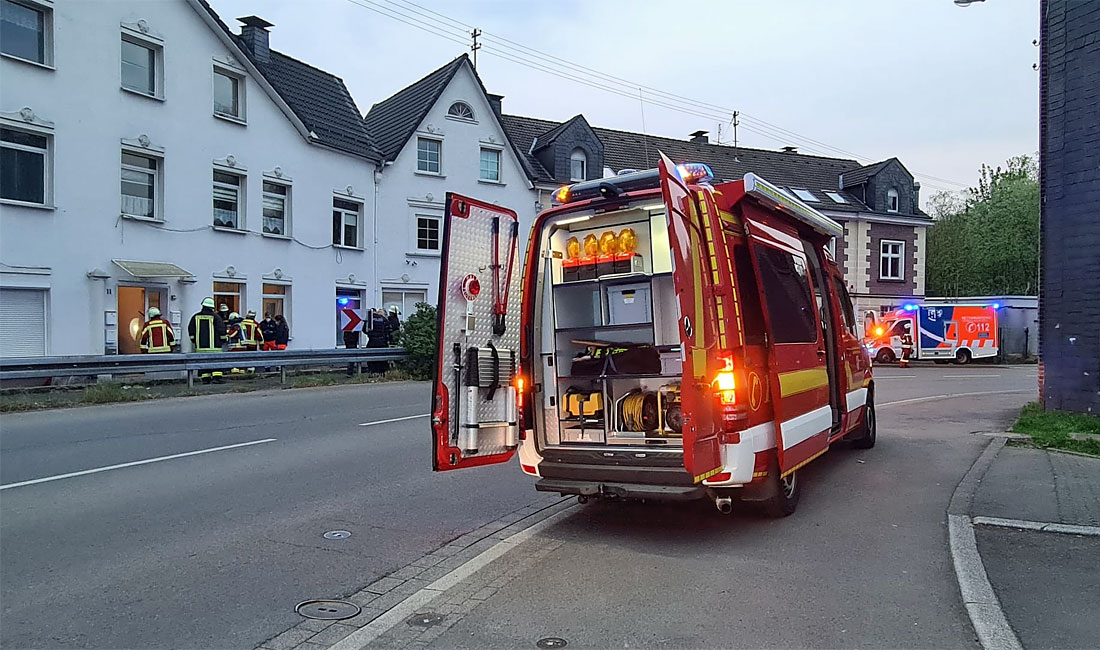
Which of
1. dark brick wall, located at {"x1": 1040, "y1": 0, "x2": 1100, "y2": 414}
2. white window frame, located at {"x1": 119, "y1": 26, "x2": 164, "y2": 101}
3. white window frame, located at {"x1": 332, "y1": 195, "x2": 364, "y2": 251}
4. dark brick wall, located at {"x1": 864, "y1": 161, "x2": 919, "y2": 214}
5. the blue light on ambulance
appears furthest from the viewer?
dark brick wall, located at {"x1": 864, "y1": 161, "x2": 919, "y2": 214}

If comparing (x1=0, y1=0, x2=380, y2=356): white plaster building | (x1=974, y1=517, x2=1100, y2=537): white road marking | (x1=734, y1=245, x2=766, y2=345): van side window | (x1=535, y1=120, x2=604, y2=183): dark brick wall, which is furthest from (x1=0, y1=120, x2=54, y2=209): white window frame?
(x1=535, y1=120, x2=604, y2=183): dark brick wall

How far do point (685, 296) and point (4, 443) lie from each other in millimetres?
8973

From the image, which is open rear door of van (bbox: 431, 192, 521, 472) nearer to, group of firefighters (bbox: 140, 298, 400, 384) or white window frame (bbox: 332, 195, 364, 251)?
group of firefighters (bbox: 140, 298, 400, 384)

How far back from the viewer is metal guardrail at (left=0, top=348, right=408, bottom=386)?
14641mm

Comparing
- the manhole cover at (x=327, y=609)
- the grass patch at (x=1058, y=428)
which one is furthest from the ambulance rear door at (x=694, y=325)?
the grass patch at (x=1058, y=428)

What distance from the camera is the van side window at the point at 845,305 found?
9227 millimetres

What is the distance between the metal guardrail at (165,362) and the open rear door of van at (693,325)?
1317 centimetres

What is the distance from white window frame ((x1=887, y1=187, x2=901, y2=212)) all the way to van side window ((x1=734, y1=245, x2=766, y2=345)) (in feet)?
128

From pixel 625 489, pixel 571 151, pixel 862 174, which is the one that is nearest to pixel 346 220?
pixel 571 151

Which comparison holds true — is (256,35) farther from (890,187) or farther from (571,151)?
(890,187)

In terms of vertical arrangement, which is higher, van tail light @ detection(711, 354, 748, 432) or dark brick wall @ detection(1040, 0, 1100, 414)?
dark brick wall @ detection(1040, 0, 1100, 414)

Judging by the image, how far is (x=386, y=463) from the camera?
9.24 metres

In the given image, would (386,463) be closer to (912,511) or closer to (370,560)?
(370,560)

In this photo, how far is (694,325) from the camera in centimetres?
569
